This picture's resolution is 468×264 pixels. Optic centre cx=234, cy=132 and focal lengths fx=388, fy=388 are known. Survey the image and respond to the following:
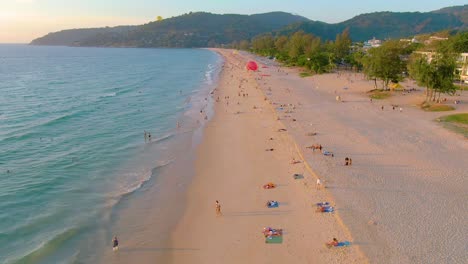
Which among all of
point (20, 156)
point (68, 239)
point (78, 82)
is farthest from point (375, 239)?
point (78, 82)

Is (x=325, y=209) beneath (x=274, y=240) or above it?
above

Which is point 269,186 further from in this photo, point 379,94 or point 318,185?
point 379,94

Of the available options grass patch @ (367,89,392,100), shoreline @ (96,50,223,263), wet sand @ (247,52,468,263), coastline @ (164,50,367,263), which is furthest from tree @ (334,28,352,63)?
shoreline @ (96,50,223,263)

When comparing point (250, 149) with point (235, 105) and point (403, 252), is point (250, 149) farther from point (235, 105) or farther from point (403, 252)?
point (235, 105)

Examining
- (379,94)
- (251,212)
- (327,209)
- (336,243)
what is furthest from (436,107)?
(336,243)

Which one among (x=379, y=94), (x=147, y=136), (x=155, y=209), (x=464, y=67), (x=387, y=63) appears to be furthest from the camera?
(x=464, y=67)

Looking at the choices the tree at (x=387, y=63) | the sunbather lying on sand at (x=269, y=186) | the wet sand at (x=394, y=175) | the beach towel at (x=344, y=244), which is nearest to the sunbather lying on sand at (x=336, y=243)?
the beach towel at (x=344, y=244)
